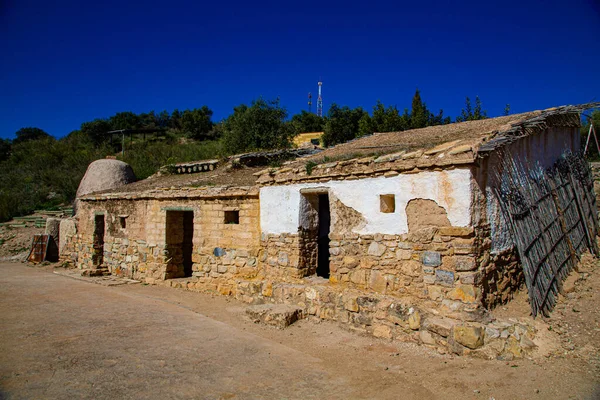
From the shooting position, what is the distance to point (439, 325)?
5383 millimetres

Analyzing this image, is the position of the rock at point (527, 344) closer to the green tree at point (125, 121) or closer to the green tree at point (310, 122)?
the green tree at point (310, 122)

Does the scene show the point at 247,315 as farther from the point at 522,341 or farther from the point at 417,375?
the point at 522,341

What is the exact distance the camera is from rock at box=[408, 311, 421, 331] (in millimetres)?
5637

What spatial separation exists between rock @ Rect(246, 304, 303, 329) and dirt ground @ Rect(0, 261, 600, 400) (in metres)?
0.15

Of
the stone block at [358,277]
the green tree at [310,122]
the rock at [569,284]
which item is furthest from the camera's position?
the green tree at [310,122]

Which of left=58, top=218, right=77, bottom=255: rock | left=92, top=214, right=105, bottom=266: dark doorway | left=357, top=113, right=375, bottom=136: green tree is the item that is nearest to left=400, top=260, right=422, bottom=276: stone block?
left=92, top=214, right=105, bottom=266: dark doorway

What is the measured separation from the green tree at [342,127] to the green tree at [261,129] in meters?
6.13

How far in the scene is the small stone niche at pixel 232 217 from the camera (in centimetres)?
945

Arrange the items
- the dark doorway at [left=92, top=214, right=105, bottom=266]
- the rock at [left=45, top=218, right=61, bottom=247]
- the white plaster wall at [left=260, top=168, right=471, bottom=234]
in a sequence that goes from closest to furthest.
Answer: the white plaster wall at [left=260, top=168, right=471, bottom=234] < the dark doorway at [left=92, top=214, right=105, bottom=266] < the rock at [left=45, top=218, right=61, bottom=247]

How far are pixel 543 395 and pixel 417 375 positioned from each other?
1304 mm

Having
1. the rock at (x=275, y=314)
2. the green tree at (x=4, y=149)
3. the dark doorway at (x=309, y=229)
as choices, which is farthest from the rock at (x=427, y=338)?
the green tree at (x=4, y=149)

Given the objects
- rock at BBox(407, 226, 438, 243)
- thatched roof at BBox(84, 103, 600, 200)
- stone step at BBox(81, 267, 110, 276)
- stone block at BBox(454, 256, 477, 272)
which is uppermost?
thatched roof at BBox(84, 103, 600, 200)

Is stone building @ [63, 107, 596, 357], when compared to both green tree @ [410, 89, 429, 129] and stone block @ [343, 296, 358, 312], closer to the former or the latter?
stone block @ [343, 296, 358, 312]

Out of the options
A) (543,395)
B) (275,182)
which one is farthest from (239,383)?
(275,182)
